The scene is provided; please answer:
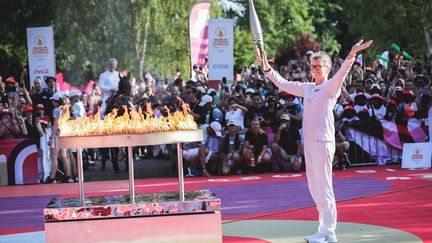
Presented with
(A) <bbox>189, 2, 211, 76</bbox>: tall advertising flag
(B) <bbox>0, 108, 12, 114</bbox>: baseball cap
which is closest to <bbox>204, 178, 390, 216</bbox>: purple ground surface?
(B) <bbox>0, 108, 12, 114</bbox>: baseball cap

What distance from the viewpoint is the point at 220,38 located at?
22.6 m

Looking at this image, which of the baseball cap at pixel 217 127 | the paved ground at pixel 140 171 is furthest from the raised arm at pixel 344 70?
the paved ground at pixel 140 171

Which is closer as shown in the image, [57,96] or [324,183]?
[324,183]

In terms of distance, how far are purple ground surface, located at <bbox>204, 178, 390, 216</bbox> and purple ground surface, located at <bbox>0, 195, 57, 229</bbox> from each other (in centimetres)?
282

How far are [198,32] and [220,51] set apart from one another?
160 inches

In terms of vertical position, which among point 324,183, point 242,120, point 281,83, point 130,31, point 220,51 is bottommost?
point 324,183

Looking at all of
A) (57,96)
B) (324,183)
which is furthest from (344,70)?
(57,96)

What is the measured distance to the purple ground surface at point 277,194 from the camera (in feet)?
41.3

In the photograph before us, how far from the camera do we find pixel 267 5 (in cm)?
5291

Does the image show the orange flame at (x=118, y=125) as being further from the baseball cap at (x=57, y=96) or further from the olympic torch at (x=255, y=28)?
the baseball cap at (x=57, y=96)

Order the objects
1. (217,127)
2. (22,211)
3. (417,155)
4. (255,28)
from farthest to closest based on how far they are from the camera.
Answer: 1. (217,127)
2. (417,155)
3. (22,211)
4. (255,28)

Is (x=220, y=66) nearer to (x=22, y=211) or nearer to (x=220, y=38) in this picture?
(x=220, y=38)

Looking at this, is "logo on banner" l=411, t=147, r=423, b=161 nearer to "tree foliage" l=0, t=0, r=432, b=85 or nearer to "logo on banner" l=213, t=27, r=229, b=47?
"logo on banner" l=213, t=27, r=229, b=47

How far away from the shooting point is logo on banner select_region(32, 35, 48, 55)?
23.0 metres
